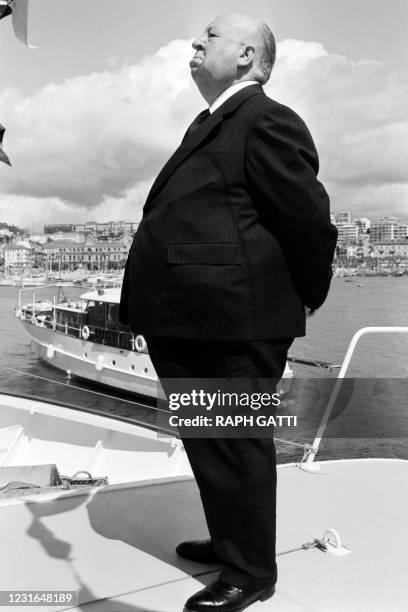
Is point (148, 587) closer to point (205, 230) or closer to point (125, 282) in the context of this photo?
point (125, 282)

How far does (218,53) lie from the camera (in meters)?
1.52

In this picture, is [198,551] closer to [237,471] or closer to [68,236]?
[237,471]

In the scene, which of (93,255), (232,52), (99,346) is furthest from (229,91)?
(93,255)

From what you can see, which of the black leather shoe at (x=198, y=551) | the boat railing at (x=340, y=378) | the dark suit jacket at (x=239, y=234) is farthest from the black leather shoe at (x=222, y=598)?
the boat railing at (x=340, y=378)

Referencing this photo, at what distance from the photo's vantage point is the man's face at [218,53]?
59.3 inches

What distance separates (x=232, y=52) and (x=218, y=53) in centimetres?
3

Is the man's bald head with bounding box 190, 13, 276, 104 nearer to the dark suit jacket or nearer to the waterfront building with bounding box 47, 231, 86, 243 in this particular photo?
the dark suit jacket

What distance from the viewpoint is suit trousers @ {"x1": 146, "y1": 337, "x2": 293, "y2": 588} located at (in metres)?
1.52

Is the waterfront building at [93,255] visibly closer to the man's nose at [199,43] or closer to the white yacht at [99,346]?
the white yacht at [99,346]

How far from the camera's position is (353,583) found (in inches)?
65.5

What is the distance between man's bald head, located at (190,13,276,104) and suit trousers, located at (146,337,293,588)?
2.07 feet

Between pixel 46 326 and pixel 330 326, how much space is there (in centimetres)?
1777

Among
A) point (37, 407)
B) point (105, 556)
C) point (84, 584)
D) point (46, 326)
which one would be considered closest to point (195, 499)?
point (105, 556)

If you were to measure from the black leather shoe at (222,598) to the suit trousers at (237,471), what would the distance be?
2 centimetres
